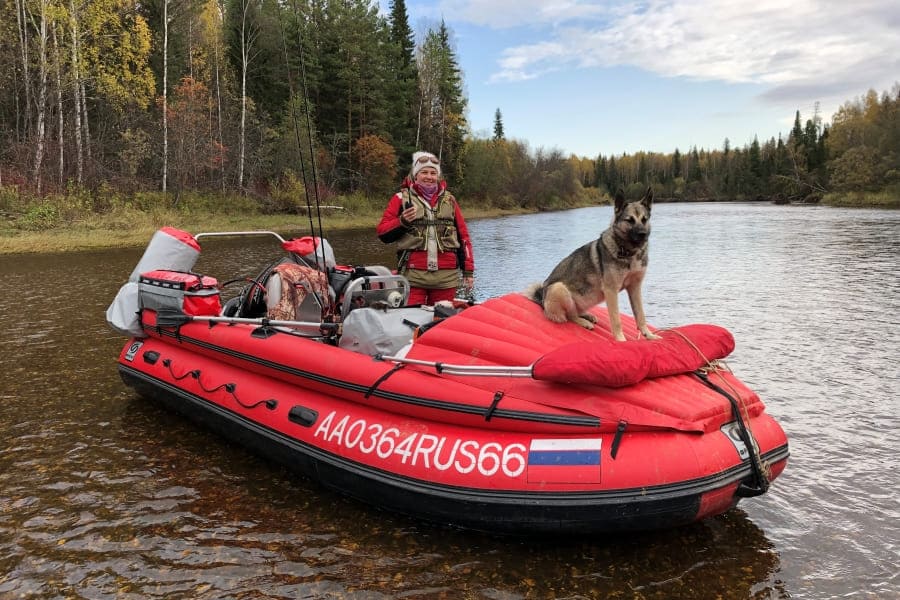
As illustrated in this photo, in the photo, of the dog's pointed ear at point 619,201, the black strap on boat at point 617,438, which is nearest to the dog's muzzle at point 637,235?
the dog's pointed ear at point 619,201

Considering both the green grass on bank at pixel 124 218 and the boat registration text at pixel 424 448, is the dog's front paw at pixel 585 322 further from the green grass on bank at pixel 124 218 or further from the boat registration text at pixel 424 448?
the green grass on bank at pixel 124 218

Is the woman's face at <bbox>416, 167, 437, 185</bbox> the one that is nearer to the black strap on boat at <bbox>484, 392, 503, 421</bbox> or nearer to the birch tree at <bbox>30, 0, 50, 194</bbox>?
the black strap on boat at <bbox>484, 392, 503, 421</bbox>

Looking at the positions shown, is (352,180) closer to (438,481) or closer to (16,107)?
(16,107)

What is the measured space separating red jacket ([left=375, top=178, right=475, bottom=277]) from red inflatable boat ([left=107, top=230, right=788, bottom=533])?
500 mm

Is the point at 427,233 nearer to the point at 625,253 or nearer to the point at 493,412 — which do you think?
the point at 625,253

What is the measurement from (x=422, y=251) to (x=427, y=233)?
0.19 metres

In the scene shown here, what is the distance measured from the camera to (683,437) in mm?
3332

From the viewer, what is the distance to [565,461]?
11.0 ft

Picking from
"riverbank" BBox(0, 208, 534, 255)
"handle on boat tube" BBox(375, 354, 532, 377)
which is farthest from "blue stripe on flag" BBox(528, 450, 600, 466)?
"riverbank" BBox(0, 208, 534, 255)

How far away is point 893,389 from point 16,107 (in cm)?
3114

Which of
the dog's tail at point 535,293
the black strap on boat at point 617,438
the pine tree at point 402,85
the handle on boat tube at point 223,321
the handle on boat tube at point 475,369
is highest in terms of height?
the pine tree at point 402,85

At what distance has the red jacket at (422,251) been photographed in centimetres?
574

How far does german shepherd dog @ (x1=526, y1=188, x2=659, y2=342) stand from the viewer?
4.14m

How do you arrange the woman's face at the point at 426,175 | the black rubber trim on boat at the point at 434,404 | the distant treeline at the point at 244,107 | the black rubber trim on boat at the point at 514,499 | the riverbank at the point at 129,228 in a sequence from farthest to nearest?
the distant treeline at the point at 244,107 < the riverbank at the point at 129,228 < the woman's face at the point at 426,175 < the black rubber trim on boat at the point at 434,404 < the black rubber trim on boat at the point at 514,499
